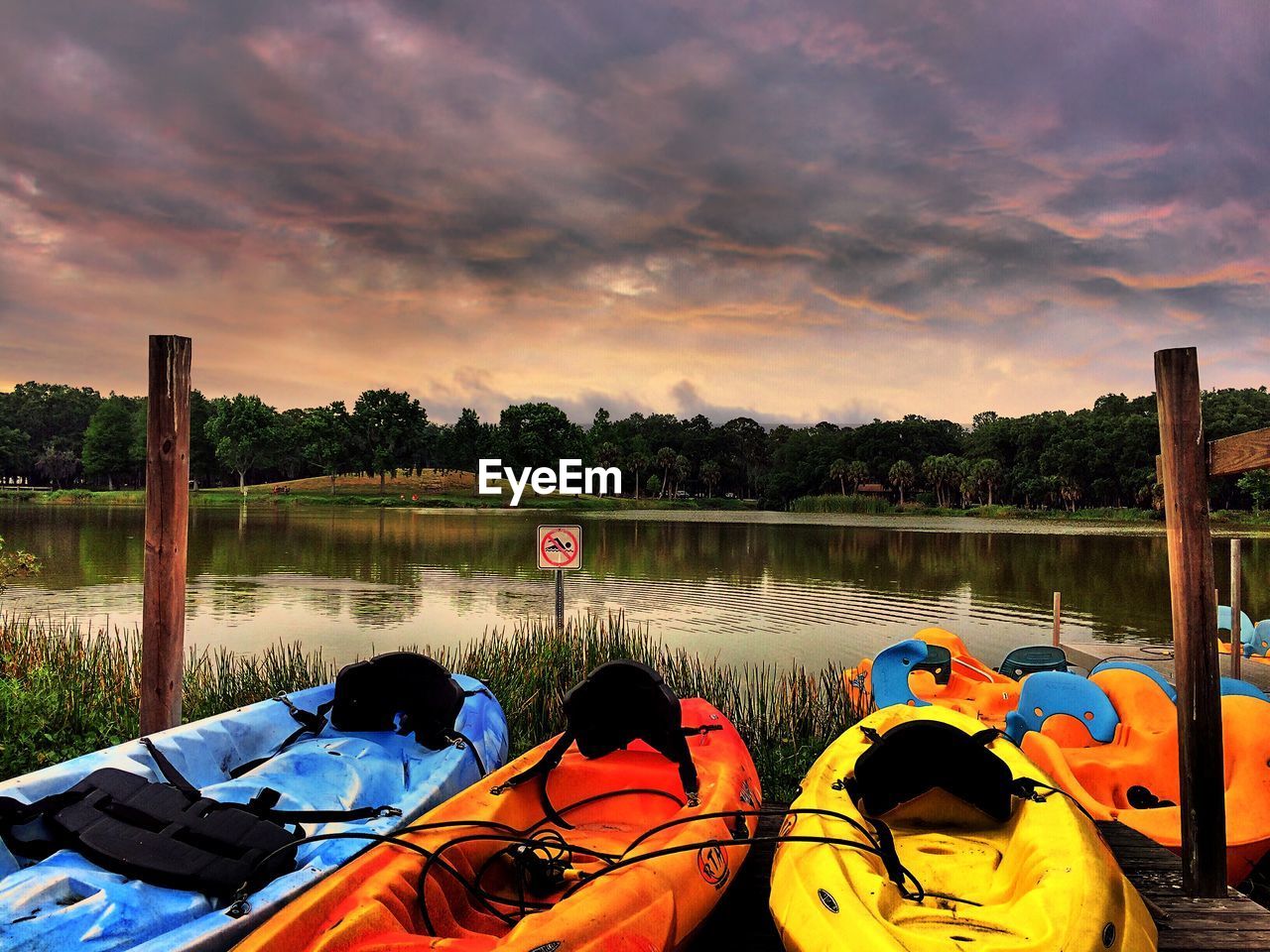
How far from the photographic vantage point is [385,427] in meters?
77.1

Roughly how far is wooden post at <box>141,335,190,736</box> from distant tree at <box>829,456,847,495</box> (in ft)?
287

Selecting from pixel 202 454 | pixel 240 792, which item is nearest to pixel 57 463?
pixel 202 454

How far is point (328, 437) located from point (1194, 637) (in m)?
76.7

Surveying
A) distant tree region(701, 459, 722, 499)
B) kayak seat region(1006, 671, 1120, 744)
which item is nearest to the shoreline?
distant tree region(701, 459, 722, 499)

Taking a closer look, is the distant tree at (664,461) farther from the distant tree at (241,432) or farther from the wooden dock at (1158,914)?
the wooden dock at (1158,914)

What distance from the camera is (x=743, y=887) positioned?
3400 mm

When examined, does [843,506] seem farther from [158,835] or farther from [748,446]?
[158,835]

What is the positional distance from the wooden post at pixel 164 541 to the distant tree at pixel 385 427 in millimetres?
72767

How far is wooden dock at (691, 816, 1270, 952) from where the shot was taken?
2.94m

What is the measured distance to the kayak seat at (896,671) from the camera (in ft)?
20.1

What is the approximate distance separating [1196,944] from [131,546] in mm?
27264

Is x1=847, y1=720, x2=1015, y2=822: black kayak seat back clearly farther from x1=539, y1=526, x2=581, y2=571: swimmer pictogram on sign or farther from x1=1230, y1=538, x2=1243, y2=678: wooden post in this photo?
x1=1230, y1=538, x2=1243, y2=678: wooden post

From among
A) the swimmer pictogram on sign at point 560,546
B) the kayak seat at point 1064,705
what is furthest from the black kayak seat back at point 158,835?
the kayak seat at point 1064,705

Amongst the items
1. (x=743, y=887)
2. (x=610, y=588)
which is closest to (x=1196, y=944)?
(x=743, y=887)
